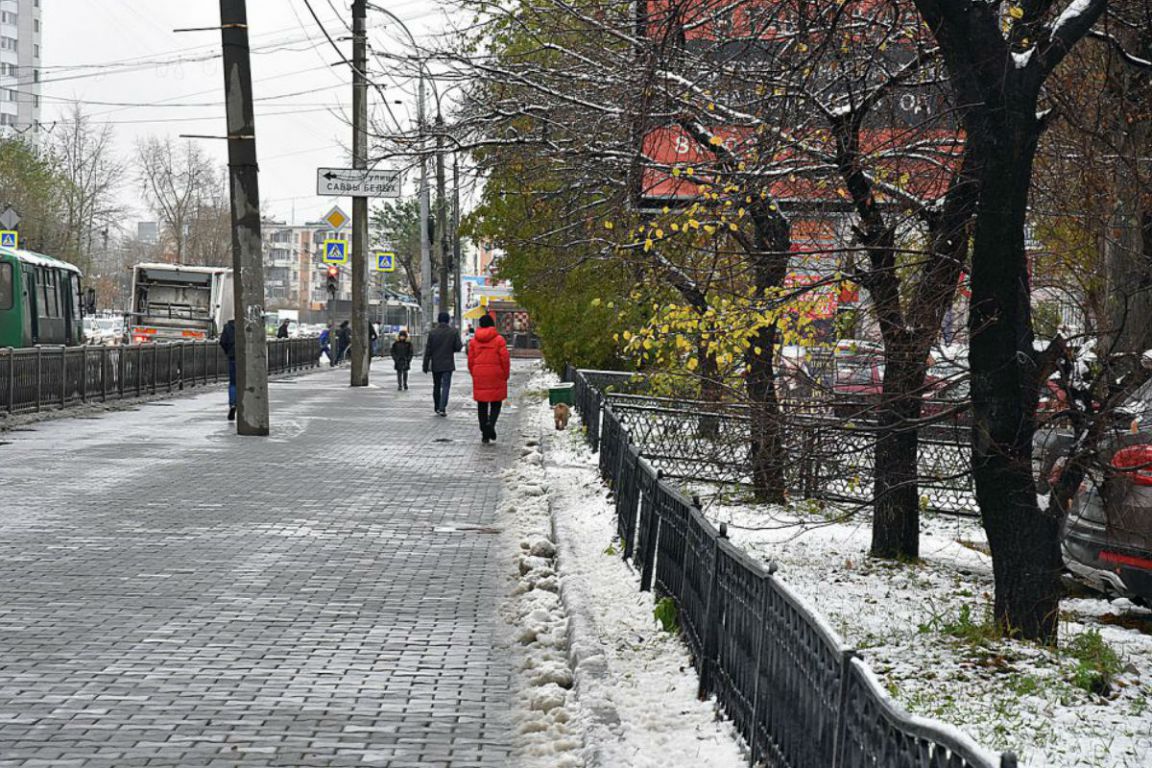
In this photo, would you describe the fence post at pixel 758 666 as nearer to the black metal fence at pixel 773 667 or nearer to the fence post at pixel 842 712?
the black metal fence at pixel 773 667

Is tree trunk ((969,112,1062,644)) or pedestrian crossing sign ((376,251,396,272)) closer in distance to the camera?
tree trunk ((969,112,1062,644))

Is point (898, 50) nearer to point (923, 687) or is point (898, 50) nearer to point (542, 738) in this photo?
point (923, 687)

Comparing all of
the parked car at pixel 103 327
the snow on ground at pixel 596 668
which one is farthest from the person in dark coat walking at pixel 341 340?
the snow on ground at pixel 596 668

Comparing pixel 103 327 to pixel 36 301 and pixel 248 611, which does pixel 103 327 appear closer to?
pixel 36 301

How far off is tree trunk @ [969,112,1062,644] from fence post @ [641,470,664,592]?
1814mm

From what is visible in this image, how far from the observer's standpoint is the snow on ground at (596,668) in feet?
20.8

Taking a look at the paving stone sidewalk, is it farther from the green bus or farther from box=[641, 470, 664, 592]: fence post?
the green bus

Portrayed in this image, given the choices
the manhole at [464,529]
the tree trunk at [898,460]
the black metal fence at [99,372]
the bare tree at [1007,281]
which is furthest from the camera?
the black metal fence at [99,372]

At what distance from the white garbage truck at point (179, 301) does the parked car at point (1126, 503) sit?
136 feet

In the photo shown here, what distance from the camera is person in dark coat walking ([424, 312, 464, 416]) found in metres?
→ 26.5

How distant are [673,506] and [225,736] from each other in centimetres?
289

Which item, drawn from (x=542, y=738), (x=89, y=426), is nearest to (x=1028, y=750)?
(x=542, y=738)

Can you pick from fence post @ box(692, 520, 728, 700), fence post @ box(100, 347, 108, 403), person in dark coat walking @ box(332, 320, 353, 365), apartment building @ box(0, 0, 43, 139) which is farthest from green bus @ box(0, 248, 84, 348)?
apartment building @ box(0, 0, 43, 139)

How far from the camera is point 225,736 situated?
21.7 ft
